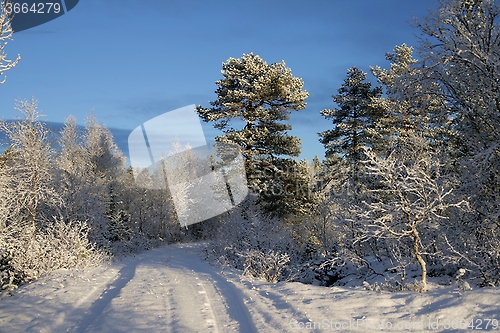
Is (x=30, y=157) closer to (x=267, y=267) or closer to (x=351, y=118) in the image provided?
(x=267, y=267)

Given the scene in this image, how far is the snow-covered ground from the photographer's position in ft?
16.4

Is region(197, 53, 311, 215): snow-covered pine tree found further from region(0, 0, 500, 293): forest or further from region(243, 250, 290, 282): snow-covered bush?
region(243, 250, 290, 282): snow-covered bush

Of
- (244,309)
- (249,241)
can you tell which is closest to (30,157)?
(249,241)

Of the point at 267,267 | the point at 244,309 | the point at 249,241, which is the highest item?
the point at 249,241

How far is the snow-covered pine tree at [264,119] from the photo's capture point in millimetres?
17938

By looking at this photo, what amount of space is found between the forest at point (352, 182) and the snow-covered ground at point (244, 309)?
98 cm

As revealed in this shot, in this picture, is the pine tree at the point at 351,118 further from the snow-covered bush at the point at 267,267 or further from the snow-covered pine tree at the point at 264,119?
the snow-covered bush at the point at 267,267

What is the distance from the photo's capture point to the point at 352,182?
57.7ft

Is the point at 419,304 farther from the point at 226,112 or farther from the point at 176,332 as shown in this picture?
the point at 226,112

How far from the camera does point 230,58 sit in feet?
61.9

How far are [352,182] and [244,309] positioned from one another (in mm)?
12696

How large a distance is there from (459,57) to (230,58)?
1254 centimetres

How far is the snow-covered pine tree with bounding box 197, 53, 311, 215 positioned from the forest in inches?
2.6

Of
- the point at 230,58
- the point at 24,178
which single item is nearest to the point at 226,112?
the point at 230,58
